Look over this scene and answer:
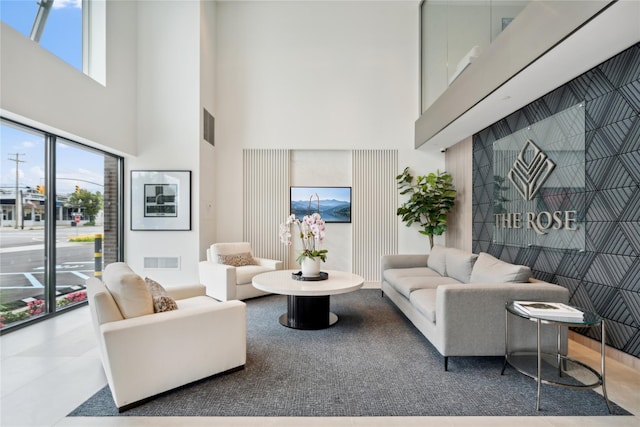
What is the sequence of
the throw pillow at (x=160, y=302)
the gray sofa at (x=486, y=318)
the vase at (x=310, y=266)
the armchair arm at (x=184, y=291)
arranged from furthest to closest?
the vase at (x=310, y=266), the armchair arm at (x=184, y=291), the gray sofa at (x=486, y=318), the throw pillow at (x=160, y=302)

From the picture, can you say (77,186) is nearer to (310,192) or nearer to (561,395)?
(310,192)

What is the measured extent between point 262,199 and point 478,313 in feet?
13.9

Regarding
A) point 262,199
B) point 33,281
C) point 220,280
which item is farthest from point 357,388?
point 262,199

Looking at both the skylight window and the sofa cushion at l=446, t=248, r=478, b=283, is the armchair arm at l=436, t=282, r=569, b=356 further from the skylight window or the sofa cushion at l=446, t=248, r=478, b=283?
the skylight window

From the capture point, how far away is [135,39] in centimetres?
506

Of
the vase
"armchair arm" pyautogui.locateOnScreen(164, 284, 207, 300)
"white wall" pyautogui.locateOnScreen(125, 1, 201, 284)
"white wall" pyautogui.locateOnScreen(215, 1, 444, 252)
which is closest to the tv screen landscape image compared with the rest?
"white wall" pyautogui.locateOnScreen(215, 1, 444, 252)

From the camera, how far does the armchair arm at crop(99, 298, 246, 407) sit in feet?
6.54

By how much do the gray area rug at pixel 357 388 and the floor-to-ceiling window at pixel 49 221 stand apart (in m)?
2.23

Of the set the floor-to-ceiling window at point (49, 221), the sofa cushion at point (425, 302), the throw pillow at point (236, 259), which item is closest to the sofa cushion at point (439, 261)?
the sofa cushion at point (425, 302)

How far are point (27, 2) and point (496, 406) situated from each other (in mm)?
5668

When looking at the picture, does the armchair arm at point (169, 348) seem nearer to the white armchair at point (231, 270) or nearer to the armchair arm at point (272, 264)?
the white armchair at point (231, 270)

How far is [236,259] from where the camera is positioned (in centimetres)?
498

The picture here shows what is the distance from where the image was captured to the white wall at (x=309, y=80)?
5.88 meters

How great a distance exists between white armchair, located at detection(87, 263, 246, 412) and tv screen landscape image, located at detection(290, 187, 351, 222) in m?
3.57
